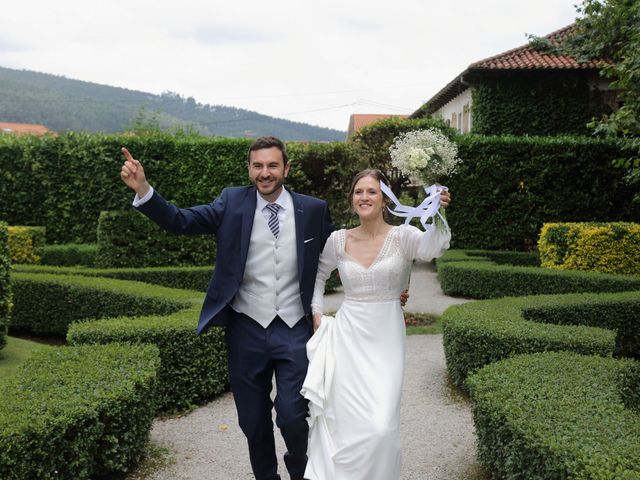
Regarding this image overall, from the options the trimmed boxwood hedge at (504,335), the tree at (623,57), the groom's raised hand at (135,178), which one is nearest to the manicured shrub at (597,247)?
the tree at (623,57)

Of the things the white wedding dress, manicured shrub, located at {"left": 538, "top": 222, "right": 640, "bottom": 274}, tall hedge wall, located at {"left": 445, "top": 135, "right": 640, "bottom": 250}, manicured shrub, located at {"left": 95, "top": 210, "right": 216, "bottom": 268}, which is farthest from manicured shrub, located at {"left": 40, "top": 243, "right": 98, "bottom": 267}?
the white wedding dress

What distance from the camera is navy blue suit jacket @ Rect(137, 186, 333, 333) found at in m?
3.89

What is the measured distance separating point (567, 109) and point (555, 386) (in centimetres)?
1745

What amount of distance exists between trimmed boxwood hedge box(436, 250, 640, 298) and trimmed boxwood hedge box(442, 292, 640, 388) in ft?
11.5

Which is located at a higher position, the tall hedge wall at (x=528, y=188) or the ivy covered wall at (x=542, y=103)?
the ivy covered wall at (x=542, y=103)

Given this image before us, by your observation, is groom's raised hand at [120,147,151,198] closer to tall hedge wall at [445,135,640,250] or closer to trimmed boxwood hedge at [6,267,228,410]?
trimmed boxwood hedge at [6,267,228,410]

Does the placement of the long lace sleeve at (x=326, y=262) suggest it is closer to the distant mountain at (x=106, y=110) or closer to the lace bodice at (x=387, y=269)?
the lace bodice at (x=387, y=269)

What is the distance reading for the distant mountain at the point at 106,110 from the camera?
100 metres

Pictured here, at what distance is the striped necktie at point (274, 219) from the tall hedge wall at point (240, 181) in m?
13.7

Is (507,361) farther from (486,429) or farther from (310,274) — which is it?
(310,274)

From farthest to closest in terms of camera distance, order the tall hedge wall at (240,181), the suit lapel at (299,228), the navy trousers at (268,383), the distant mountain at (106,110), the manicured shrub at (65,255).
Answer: the distant mountain at (106,110) → the tall hedge wall at (240,181) → the manicured shrub at (65,255) → the suit lapel at (299,228) → the navy trousers at (268,383)

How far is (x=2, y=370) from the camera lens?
26.0ft

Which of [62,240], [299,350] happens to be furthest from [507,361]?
[62,240]

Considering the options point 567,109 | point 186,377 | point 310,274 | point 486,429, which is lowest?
point 186,377
